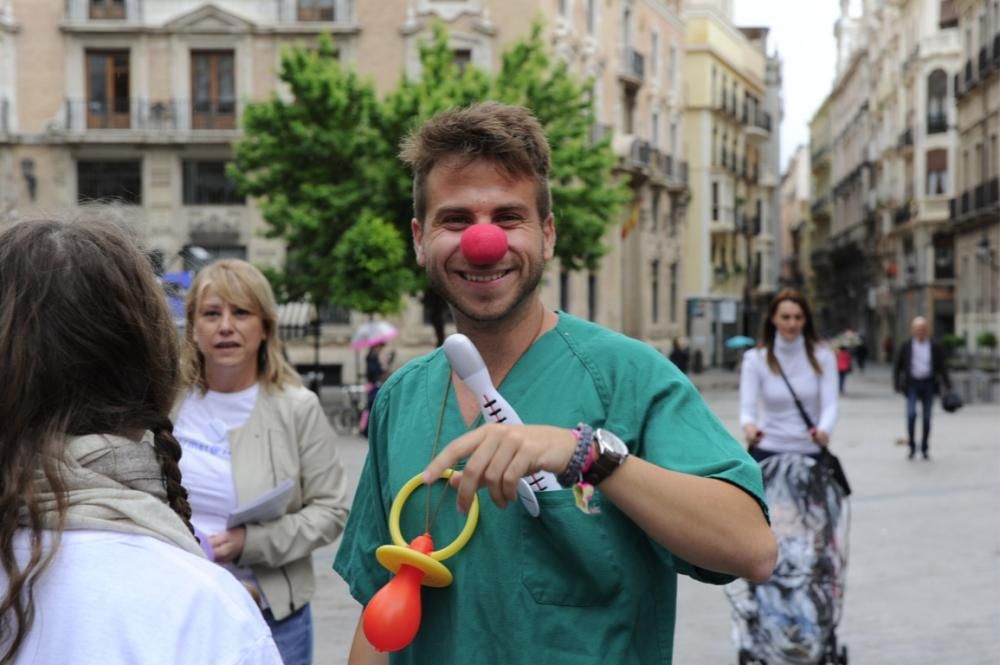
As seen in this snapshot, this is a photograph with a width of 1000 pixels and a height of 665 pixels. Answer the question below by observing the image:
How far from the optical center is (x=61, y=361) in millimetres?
1773

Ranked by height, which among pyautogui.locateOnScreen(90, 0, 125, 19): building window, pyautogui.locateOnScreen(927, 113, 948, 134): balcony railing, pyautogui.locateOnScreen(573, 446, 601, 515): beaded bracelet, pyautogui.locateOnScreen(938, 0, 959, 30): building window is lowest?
pyautogui.locateOnScreen(573, 446, 601, 515): beaded bracelet

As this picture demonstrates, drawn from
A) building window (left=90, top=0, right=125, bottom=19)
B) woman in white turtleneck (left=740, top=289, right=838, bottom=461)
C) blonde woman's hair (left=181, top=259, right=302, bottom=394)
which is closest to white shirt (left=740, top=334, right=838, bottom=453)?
woman in white turtleneck (left=740, top=289, right=838, bottom=461)

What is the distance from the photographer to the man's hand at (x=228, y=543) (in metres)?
3.96

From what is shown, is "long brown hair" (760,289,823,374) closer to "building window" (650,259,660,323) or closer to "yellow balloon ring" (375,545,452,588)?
"yellow balloon ring" (375,545,452,588)

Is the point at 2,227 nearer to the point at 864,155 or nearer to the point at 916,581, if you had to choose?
the point at 916,581

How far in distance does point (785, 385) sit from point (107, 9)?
32698 millimetres

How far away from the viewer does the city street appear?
7.34 metres

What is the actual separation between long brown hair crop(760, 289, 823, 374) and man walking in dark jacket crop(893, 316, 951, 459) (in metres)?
10.5

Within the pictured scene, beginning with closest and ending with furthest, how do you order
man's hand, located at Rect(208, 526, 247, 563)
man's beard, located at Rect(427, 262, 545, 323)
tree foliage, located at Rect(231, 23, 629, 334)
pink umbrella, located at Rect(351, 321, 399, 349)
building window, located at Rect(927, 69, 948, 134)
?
man's beard, located at Rect(427, 262, 545, 323), man's hand, located at Rect(208, 526, 247, 563), pink umbrella, located at Rect(351, 321, 399, 349), tree foliage, located at Rect(231, 23, 629, 334), building window, located at Rect(927, 69, 948, 134)

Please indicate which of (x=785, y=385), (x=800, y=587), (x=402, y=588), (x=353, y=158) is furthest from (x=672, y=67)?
(x=402, y=588)

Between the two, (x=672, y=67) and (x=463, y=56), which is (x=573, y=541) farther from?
(x=672, y=67)

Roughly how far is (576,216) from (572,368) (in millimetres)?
26471

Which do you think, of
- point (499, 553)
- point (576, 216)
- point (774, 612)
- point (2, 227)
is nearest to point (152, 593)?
point (2, 227)

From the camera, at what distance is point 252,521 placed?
13.4 ft
